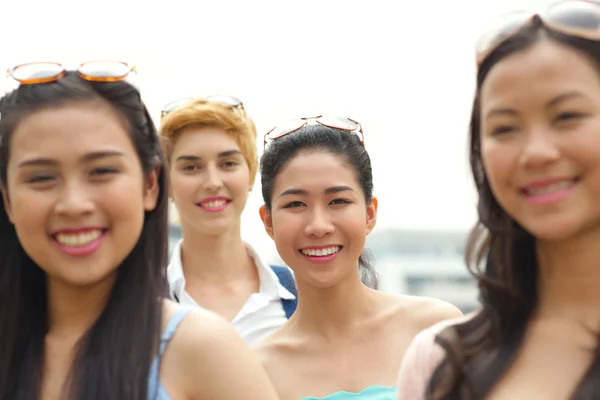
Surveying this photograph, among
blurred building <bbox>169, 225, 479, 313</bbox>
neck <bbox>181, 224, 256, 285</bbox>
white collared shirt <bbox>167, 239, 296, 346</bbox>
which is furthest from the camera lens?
blurred building <bbox>169, 225, 479, 313</bbox>

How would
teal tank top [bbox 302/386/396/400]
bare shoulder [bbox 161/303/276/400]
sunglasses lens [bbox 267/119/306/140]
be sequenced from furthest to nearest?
sunglasses lens [bbox 267/119/306/140], teal tank top [bbox 302/386/396/400], bare shoulder [bbox 161/303/276/400]

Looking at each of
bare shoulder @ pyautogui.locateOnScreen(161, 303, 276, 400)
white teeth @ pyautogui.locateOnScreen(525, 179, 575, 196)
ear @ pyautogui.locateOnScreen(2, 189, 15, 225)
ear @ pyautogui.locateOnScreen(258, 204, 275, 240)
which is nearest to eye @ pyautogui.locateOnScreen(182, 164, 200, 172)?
ear @ pyautogui.locateOnScreen(258, 204, 275, 240)

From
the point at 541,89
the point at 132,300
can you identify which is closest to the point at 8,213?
the point at 132,300

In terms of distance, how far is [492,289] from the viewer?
2840 millimetres

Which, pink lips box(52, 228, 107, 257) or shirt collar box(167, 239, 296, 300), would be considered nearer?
pink lips box(52, 228, 107, 257)

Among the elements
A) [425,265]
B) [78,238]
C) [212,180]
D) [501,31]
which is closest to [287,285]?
[212,180]

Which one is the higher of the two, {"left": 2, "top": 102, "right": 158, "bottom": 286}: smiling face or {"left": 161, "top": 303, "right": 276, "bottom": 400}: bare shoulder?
{"left": 2, "top": 102, "right": 158, "bottom": 286}: smiling face

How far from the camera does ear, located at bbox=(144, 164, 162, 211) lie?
3.23 m

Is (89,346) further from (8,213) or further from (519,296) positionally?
(519,296)

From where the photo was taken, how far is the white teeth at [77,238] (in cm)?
305

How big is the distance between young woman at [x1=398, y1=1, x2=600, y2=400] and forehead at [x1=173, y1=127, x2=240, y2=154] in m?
2.64

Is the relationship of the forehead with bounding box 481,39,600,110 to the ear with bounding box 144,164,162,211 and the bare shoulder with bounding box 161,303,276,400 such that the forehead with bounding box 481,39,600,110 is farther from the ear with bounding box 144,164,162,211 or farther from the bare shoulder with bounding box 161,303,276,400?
the ear with bounding box 144,164,162,211

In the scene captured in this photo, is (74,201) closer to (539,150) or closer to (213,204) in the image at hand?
(539,150)

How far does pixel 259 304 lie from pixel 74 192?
7.39 feet
